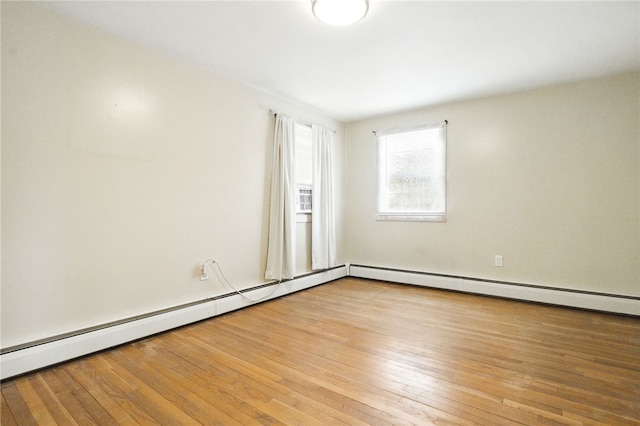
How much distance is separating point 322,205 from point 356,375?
2.75m

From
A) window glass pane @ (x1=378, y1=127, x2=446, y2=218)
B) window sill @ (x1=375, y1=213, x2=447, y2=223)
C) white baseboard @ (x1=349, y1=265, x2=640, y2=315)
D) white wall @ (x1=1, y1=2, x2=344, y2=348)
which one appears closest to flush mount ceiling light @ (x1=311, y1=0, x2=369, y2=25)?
white wall @ (x1=1, y1=2, x2=344, y2=348)

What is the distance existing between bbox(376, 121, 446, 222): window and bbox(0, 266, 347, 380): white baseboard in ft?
7.28

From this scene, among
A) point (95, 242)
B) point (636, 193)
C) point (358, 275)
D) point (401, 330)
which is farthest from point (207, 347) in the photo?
point (636, 193)

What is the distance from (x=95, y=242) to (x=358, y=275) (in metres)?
3.52

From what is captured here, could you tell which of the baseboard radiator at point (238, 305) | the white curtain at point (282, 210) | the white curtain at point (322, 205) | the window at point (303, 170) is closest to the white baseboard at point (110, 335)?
the baseboard radiator at point (238, 305)

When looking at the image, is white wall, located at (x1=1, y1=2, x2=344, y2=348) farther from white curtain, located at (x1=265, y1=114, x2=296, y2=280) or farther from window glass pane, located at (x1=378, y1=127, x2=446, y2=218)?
window glass pane, located at (x1=378, y1=127, x2=446, y2=218)

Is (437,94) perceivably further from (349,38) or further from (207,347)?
(207,347)

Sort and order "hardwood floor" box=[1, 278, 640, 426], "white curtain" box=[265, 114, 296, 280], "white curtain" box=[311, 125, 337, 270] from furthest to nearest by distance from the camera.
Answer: "white curtain" box=[311, 125, 337, 270] < "white curtain" box=[265, 114, 296, 280] < "hardwood floor" box=[1, 278, 640, 426]

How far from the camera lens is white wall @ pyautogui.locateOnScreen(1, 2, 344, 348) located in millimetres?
1979

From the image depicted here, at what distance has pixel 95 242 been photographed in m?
2.29

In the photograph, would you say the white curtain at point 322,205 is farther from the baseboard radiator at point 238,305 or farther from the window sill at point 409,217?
the window sill at point 409,217

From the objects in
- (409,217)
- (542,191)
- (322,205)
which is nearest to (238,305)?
(322,205)

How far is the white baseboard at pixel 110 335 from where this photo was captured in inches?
75.5

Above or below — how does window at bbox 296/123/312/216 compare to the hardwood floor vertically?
above
